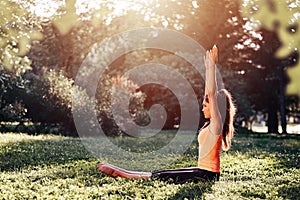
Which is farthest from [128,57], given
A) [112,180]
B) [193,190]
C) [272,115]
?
[193,190]

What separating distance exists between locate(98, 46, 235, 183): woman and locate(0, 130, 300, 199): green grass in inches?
10.1


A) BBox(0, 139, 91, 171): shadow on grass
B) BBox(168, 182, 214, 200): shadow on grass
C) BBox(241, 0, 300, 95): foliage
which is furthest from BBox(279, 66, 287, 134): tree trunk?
BBox(241, 0, 300, 95): foliage

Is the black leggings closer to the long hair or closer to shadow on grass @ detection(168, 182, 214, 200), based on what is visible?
shadow on grass @ detection(168, 182, 214, 200)

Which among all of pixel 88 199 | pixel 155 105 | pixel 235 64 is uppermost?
pixel 235 64

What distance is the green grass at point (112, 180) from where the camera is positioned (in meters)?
5.79

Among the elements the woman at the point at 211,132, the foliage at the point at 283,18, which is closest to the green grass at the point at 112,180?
the woman at the point at 211,132

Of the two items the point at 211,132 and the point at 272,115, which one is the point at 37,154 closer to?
the point at 211,132

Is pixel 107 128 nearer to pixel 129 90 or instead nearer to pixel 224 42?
pixel 129 90

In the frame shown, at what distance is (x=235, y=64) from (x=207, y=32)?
203 inches

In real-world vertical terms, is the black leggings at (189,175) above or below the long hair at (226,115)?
below

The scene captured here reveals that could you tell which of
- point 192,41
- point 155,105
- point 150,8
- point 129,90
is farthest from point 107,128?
point 192,41

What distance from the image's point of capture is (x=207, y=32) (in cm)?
2266

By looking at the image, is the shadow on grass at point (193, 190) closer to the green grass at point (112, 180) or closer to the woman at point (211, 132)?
the green grass at point (112, 180)

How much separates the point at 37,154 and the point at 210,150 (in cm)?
474
